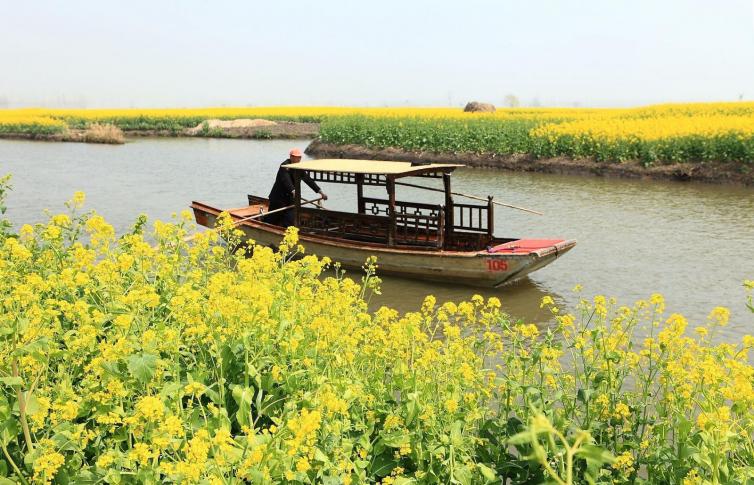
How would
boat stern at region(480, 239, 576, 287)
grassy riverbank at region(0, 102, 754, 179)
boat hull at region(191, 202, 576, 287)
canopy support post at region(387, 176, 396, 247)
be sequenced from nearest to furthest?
boat stern at region(480, 239, 576, 287)
boat hull at region(191, 202, 576, 287)
canopy support post at region(387, 176, 396, 247)
grassy riverbank at region(0, 102, 754, 179)

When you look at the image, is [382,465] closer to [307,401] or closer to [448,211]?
[307,401]

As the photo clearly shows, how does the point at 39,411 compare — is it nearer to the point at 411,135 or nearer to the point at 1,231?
the point at 1,231

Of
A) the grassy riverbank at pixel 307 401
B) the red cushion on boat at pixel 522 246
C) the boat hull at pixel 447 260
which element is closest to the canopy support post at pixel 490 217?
the red cushion on boat at pixel 522 246

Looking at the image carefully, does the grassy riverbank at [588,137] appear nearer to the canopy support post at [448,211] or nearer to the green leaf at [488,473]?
the canopy support post at [448,211]

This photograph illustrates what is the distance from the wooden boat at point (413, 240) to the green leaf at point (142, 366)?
7374 millimetres

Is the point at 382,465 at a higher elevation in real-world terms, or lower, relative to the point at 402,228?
lower

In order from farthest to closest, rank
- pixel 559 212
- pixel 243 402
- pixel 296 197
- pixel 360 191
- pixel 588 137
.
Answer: pixel 588 137, pixel 559 212, pixel 360 191, pixel 296 197, pixel 243 402

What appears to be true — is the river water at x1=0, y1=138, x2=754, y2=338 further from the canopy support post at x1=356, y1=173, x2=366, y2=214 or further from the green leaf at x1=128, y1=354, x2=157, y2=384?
the green leaf at x1=128, y1=354, x2=157, y2=384

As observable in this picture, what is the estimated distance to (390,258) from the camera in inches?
449

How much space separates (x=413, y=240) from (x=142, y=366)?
8.64 metres

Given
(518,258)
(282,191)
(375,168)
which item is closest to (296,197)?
(282,191)

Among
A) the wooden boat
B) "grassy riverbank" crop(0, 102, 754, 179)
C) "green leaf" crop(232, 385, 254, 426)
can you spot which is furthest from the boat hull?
"grassy riverbank" crop(0, 102, 754, 179)

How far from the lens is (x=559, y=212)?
17703 mm

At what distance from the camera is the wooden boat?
10.8 meters
